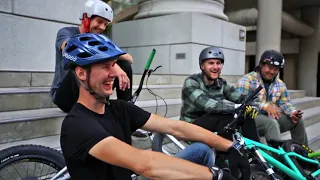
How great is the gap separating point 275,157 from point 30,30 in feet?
11.6

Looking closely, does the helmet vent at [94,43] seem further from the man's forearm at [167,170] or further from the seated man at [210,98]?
the seated man at [210,98]

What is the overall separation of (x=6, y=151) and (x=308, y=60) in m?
15.2

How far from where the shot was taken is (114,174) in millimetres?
1393

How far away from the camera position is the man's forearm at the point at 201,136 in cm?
172

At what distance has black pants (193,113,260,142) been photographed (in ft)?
9.22

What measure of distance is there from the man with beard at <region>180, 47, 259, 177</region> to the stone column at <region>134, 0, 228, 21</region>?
4.04 m

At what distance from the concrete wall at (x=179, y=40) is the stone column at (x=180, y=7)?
0.18 metres

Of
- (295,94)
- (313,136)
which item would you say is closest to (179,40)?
(313,136)

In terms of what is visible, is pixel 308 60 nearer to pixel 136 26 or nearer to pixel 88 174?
pixel 136 26

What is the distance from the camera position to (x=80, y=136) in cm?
129

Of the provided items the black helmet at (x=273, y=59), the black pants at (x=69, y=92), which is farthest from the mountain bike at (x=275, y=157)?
the black helmet at (x=273, y=59)

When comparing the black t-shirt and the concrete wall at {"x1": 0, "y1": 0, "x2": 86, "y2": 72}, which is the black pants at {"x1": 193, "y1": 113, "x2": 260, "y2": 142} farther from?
the concrete wall at {"x1": 0, "y1": 0, "x2": 86, "y2": 72}

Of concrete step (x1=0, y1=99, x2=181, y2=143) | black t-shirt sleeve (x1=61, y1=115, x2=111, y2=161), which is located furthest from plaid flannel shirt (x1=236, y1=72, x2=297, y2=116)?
black t-shirt sleeve (x1=61, y1=115, x2=111, y2=161)

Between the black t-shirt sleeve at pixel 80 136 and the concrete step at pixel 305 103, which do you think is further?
the concrete step at pixel 305 103
